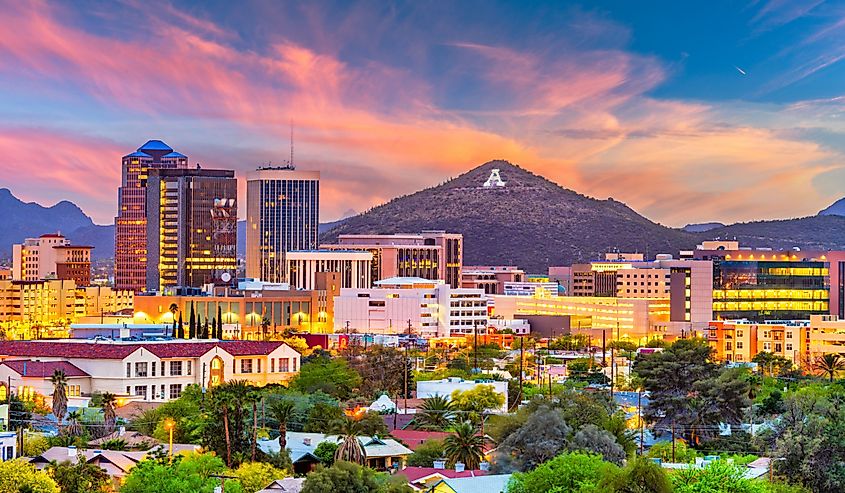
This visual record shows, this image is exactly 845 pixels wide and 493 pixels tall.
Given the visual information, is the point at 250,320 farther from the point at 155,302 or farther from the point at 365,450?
the point at 365,450

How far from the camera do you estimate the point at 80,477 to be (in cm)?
→ 4984

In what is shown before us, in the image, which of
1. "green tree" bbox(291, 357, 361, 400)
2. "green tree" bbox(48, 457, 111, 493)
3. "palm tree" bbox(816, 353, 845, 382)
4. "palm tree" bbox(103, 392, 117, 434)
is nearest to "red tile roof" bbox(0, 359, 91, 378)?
"green tree" bbox(291, 357, 361, 400)

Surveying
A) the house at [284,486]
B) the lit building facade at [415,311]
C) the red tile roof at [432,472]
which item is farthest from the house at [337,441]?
the lit building facade at [415,311]

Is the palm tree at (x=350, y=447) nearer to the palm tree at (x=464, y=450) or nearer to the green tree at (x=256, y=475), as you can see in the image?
the green tree at (x=256, y=475)

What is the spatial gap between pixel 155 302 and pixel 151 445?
124m

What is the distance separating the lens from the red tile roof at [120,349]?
297 ft

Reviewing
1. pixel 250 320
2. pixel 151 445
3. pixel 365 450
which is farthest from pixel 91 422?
pixel 250 320

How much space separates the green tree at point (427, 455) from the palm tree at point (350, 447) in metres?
3.03

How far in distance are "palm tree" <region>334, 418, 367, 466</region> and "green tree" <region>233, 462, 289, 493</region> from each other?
221cm

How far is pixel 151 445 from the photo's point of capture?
60344 millimetres

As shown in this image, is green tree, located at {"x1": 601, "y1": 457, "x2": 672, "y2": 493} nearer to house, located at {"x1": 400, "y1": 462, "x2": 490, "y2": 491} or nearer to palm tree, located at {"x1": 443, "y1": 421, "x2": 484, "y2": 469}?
house, located at {"x1": 400, "y1": 462, "x2": 490, "y2": 491}

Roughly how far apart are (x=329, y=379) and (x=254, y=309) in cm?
8269

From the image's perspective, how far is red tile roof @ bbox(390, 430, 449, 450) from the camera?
66387 mm

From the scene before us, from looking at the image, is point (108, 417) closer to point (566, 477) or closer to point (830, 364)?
point (566, 477)
